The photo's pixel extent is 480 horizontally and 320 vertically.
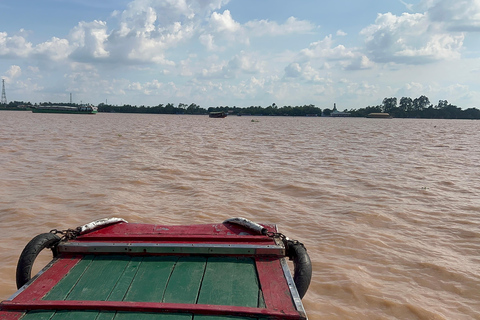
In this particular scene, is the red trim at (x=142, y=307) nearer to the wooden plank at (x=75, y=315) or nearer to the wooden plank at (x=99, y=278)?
the wooden plank at (x=75, y=315)

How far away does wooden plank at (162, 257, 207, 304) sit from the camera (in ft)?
8.69

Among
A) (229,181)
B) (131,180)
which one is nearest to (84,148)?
(131,180)

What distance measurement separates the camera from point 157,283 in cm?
282

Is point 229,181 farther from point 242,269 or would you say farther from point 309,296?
point 242,269

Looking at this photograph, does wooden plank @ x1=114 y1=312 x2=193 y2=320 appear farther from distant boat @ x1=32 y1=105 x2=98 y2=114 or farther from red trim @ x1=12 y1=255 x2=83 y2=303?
distant boat @ x1=32 y1=105 x2=98 y2=114

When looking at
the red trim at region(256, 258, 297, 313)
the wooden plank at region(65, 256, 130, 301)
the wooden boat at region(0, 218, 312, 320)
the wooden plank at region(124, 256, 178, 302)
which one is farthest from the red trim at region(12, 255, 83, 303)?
the red trim at region(256, 258, 297, 313)

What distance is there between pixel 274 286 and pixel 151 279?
0.96 metres

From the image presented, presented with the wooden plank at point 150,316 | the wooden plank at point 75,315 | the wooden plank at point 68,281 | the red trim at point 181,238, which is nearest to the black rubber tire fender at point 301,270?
the red trim at point 181,238

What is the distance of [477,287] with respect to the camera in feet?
16.3

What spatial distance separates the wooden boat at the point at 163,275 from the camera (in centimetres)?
248

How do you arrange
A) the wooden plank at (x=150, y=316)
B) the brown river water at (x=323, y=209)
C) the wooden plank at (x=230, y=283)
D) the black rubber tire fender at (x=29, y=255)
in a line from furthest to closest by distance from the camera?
the brown river water at (x=323, y=209)
the black rubber tire fender at (x=29, y=255)
the wooden plank at (x=230, y=283)
the wooden plank at (x=150, y=316)

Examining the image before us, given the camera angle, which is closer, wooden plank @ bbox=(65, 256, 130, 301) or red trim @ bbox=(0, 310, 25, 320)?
red trim @ bbox=(0, 310, 25, 320)

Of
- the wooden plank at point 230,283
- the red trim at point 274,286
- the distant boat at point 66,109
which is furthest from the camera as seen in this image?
the distant boat at point 66,109

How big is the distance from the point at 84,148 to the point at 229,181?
10473mm
